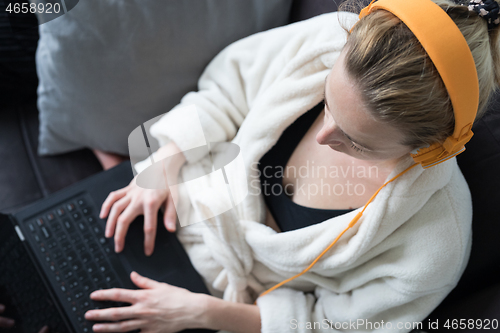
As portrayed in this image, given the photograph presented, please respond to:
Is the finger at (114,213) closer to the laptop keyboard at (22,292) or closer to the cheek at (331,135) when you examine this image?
the laptop keyboard at (22,292)

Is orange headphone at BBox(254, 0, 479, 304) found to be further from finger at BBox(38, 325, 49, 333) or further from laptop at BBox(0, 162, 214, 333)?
finger at BBox(38, 325, 49, 333)

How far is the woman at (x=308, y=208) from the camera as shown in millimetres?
553

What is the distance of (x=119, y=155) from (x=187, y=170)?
0.31 m

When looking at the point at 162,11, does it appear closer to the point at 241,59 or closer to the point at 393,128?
the point at 241,59

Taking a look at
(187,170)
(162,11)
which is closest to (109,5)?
(162,11)

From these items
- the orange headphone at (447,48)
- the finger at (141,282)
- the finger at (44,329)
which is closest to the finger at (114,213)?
the finger at (141,282)

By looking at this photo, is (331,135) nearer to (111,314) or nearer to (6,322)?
(111,314)

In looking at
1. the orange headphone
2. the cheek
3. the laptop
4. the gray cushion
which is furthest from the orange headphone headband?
the laptop

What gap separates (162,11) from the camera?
2.65 ft

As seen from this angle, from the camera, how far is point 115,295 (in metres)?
0.73

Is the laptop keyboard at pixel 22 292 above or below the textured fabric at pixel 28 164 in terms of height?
below

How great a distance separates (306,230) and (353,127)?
0.29 m

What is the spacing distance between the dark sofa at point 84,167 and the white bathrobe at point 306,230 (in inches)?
3.1

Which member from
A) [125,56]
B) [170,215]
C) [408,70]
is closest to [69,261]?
[170,215]
